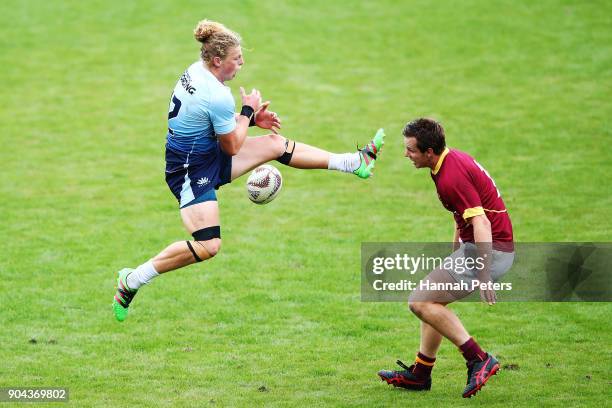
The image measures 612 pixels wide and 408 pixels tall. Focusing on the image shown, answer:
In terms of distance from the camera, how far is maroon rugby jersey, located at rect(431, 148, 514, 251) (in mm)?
9312

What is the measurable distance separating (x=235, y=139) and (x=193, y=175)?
64 centimetres

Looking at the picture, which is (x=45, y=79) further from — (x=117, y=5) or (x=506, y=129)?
(x=506, y=129)

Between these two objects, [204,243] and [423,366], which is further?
[423,366]

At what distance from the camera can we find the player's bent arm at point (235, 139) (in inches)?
396

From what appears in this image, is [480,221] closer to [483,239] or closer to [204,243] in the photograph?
[483,239]

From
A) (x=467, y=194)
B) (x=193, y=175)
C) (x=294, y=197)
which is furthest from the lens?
(x=294, y=197)

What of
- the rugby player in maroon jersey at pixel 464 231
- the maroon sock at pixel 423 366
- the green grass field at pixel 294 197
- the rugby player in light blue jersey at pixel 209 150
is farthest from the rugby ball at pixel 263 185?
the maroon sock at pixel 423 366

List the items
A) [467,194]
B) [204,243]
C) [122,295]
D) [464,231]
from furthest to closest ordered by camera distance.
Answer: [122,295], [204,243], [464,231], [467,194]

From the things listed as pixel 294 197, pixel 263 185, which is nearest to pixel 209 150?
pixel 263 185

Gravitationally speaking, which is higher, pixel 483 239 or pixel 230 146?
pixel 230 146

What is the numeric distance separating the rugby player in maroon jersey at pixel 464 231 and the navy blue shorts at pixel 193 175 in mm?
2138

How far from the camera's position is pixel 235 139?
33.1 ft

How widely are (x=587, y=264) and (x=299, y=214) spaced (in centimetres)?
530

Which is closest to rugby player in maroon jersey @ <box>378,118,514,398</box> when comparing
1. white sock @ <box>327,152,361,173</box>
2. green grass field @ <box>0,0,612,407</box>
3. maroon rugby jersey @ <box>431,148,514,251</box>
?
maroon rugby jersey @ <box>431,148,514,251</box>
